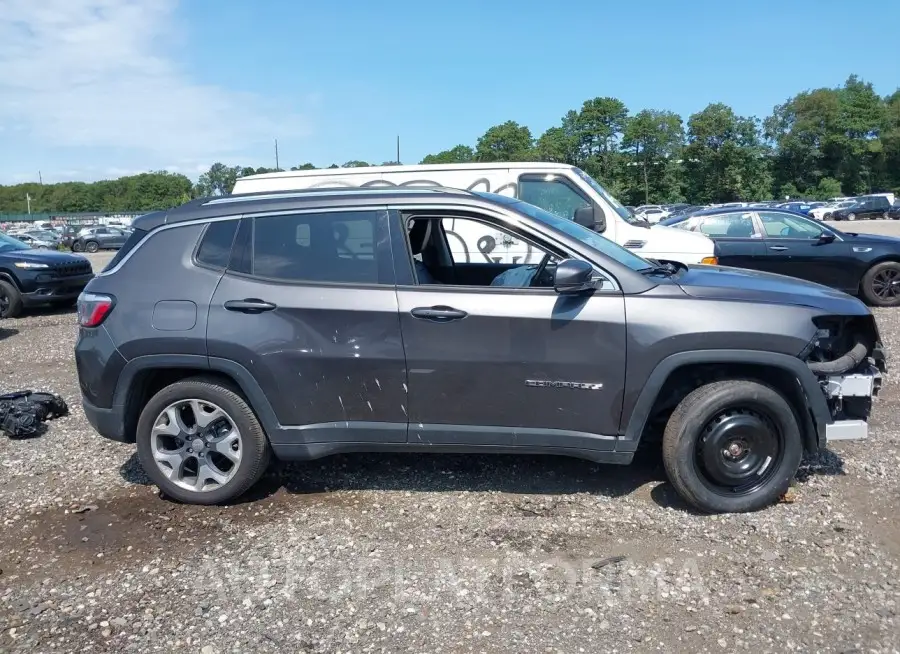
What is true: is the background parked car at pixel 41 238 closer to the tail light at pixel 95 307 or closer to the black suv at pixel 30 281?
the black suv at pixel 30 281

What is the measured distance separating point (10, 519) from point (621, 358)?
3.75 m

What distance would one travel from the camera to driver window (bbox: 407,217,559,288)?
163 inches

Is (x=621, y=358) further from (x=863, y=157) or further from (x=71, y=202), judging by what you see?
(x=71, y=202)

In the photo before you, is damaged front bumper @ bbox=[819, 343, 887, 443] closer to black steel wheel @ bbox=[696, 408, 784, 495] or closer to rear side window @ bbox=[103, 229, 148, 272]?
black steel wheel @ bbox=[696, 408, 784, 495]

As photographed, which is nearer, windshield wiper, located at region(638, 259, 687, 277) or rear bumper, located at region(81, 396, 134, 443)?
windshield wiper, located at region(638, 259, 687, 277)

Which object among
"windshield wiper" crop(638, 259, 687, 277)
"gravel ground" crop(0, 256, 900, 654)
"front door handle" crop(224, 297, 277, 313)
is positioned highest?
"windshield wiper" crop(638, 259, 687, 277)

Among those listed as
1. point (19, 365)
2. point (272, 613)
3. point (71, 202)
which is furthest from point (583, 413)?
point (71, 202)

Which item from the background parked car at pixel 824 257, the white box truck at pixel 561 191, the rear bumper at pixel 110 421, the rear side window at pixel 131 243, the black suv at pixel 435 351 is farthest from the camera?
the background parked car at pixel 824 257

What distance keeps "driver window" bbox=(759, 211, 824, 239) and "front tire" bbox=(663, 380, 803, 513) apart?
7.45 metres

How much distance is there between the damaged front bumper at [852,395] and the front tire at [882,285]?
7.23 metres

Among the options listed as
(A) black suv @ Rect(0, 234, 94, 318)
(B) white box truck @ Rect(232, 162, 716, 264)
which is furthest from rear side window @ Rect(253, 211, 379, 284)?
(A) black suv @ Rect(0, 234, 94, 318)

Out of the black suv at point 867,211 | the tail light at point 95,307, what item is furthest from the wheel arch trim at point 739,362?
the black suv at point 867,211

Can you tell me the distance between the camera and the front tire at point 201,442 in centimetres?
412

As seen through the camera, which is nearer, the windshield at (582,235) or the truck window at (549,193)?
the windshield at (582,235)
